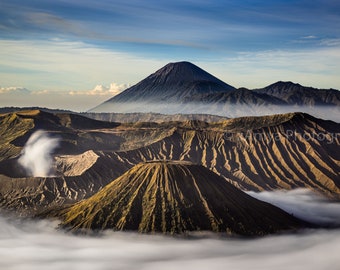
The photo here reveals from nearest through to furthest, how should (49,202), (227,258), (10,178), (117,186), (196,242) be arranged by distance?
(227,258), (196,242), (117,186), (49,202), (10,178)

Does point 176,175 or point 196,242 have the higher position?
point 176,175

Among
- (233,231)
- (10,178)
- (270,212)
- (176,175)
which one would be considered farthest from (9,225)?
(270,212)

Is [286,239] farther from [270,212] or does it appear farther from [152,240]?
[152,240]

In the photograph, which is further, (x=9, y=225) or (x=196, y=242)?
(x=9, y=225)

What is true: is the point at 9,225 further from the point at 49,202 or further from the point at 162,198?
the point at 162,198

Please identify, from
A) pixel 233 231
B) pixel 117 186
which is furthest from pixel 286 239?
pixel 117 186

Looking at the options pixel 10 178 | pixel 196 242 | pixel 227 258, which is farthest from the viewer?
pixel 10 178
